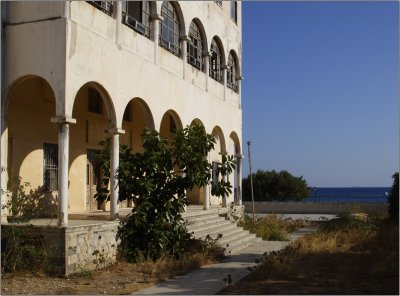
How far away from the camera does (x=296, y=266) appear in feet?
40.4

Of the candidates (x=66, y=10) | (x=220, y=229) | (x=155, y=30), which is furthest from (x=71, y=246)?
(x=155, y=30)

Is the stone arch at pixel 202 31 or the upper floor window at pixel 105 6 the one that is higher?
the stone arch at pixel 202 31

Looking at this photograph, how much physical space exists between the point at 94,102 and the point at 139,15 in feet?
10.6

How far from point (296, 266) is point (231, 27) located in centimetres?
1450

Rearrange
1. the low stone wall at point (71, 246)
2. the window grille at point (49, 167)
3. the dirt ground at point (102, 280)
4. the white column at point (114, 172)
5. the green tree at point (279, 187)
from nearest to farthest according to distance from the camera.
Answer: the dirt ground at point (102, 280), the low stone wall at point (71, 246), the white column at point (114, 172), the window grille at point (49, 167), the green tree at point (279, 187)

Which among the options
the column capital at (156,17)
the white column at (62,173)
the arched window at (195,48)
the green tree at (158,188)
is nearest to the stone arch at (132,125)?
the arched window at (195,48)

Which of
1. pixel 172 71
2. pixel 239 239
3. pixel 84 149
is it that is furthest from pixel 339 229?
pixel 84 149

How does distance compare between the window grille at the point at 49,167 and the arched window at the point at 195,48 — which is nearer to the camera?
the window grille at the point at 49,167

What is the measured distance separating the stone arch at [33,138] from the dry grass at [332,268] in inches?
251

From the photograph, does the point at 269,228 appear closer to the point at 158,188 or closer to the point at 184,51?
the point at 184,51

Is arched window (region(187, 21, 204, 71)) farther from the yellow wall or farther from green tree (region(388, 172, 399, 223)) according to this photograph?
green tree (region(388, 172, 399, 223))

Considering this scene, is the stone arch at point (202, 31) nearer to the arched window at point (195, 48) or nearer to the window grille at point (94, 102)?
the arched window at point (195, 48)

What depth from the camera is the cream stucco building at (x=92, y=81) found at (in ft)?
38.6

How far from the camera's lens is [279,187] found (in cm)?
5084
